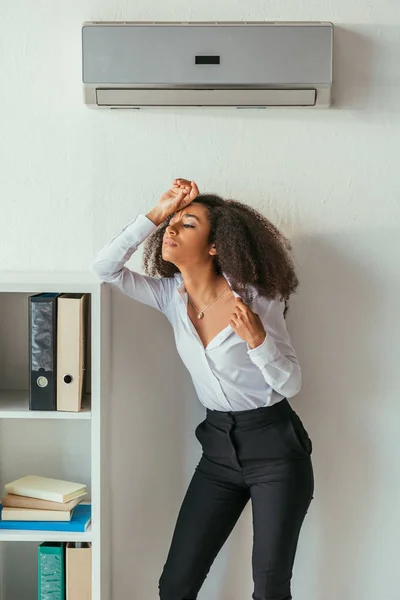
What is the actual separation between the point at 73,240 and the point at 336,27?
3.04 feet

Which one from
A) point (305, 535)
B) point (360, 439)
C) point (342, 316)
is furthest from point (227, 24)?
point (305, 535)

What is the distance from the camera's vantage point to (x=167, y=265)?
6.23ft

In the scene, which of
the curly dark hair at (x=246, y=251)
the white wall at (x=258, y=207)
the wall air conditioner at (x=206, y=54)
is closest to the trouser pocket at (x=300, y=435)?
the white wall at (x=258, y=207)

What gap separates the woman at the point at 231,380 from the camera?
1.73 meters

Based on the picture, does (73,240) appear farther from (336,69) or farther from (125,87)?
(336,69)

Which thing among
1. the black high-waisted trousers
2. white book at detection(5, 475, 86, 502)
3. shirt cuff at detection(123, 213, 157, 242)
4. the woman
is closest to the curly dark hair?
the woman

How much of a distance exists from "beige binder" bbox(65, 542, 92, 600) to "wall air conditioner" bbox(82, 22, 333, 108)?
3.96 feet

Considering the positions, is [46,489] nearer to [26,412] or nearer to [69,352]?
[26,412]

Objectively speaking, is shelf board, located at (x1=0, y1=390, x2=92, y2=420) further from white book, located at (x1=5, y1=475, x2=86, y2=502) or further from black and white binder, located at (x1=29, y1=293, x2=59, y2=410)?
white book, located at (x1=5, y1=475, x2=86, y2=502)

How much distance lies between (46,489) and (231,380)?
1.85ft

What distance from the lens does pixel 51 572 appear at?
6.04 ft

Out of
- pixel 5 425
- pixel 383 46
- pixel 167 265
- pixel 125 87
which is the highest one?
pixel 383 46

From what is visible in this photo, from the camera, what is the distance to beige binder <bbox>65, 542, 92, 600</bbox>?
1.82 metres

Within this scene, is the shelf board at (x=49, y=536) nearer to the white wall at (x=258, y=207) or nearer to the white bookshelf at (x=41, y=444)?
the white bookshelf at (x=41, y=444)
